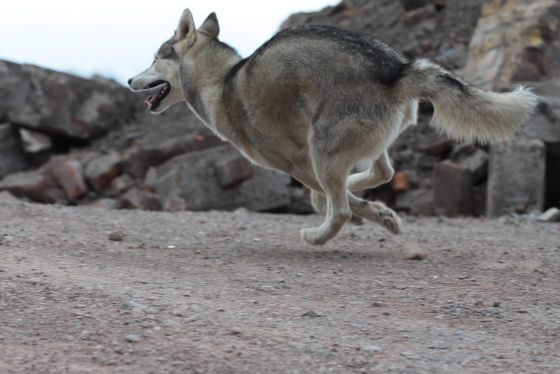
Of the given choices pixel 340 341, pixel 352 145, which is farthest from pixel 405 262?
pixel 340 341

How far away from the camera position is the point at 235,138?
7.16 m

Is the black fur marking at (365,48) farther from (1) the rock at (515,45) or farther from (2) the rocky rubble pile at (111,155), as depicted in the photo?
(1) the rock at (515,45)

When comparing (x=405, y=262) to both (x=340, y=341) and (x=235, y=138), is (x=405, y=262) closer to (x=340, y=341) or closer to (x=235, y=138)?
(x=235, y=138)

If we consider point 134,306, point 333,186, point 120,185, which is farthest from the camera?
point 120,185

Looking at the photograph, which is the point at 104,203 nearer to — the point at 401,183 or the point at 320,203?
the point at 401,183

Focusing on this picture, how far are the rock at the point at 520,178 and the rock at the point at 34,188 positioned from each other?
21.9 ft

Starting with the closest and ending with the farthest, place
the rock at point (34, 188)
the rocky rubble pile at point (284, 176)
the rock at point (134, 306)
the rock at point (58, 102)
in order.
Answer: the rock at point (134, 306) → the rocky rubble pile at point (284, 176) → the rock at point (34, 188) → the rock at point (58, 102)

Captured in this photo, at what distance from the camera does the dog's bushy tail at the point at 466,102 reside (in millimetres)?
6211

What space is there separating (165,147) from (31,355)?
10.9m

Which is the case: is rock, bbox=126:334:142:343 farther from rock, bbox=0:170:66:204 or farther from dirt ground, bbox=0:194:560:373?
rock, bbox=0:170:66:204

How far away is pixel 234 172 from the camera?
517 inches

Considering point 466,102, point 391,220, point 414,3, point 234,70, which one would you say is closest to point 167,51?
point 234,70

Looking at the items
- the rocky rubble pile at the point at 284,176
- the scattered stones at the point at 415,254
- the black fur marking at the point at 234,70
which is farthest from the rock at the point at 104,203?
the scattered stones at the point at 415,254

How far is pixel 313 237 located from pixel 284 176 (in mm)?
6330
